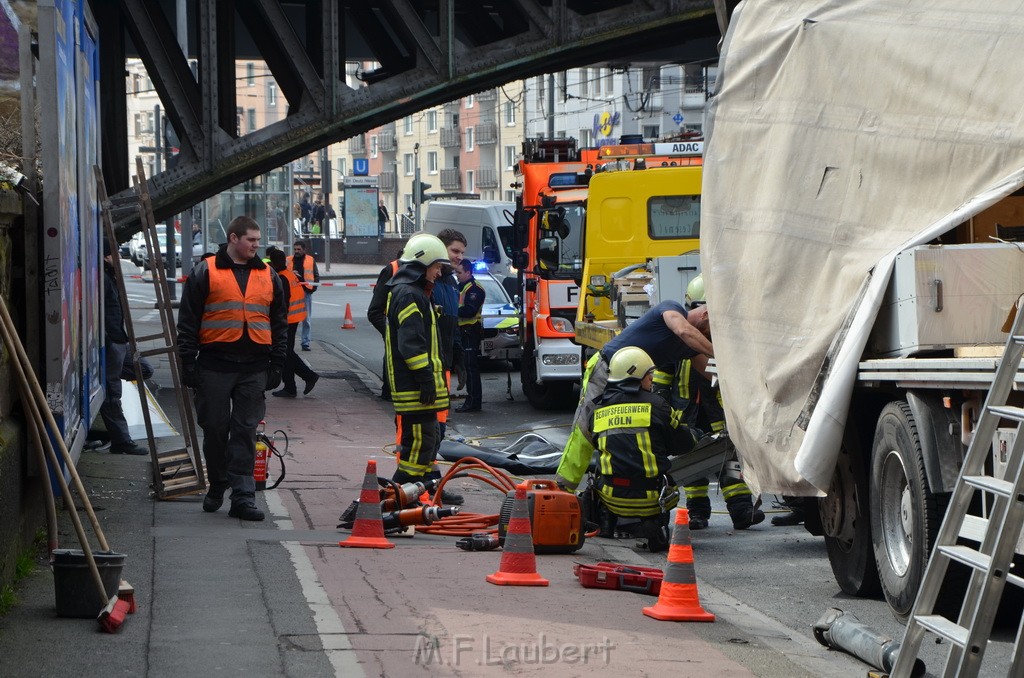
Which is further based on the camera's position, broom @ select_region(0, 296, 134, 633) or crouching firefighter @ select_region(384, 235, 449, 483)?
crouching firefighter @ select_region(384, 235, 449, 483)

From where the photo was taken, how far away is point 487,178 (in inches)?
3556

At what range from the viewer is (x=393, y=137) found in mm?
102562

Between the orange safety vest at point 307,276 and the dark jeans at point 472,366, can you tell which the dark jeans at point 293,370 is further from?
the orange safety vest at point 307,276

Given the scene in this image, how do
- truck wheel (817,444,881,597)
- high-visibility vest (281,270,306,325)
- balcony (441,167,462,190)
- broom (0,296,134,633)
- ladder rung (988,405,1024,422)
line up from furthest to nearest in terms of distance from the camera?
balcony (441,167,462,190) → high-visibility vest (281,270,306,325) → truck wheel (817,444,881,597) → broom (0,296,134,633) → ladder rung (988,405,1024,422)

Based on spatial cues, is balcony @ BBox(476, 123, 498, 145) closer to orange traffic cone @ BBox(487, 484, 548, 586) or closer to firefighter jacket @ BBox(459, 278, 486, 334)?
firefighter jacket @ BBox(459, 278, 486, 334)

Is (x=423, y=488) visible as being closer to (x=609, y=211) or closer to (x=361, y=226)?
(x=609, y=211)

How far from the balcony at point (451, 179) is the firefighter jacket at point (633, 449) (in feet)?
284

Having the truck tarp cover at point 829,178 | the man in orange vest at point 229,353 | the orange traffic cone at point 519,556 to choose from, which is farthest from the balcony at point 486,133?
the orange traffic cone at point 519,556

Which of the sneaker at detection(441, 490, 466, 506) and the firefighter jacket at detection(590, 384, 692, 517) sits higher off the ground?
the firefighter jacket at detection(590, 384, 692, 517)

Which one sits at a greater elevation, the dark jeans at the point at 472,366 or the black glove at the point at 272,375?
the black glove at the point at 272,375

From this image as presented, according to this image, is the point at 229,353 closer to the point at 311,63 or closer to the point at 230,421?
the point at 230,421

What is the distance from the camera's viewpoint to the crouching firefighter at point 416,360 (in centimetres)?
1017

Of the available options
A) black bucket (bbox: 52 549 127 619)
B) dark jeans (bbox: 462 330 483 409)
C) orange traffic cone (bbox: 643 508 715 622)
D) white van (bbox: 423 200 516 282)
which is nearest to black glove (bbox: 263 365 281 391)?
black bucket (bbox: 52 549 127 619)

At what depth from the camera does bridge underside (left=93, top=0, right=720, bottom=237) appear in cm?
1944
